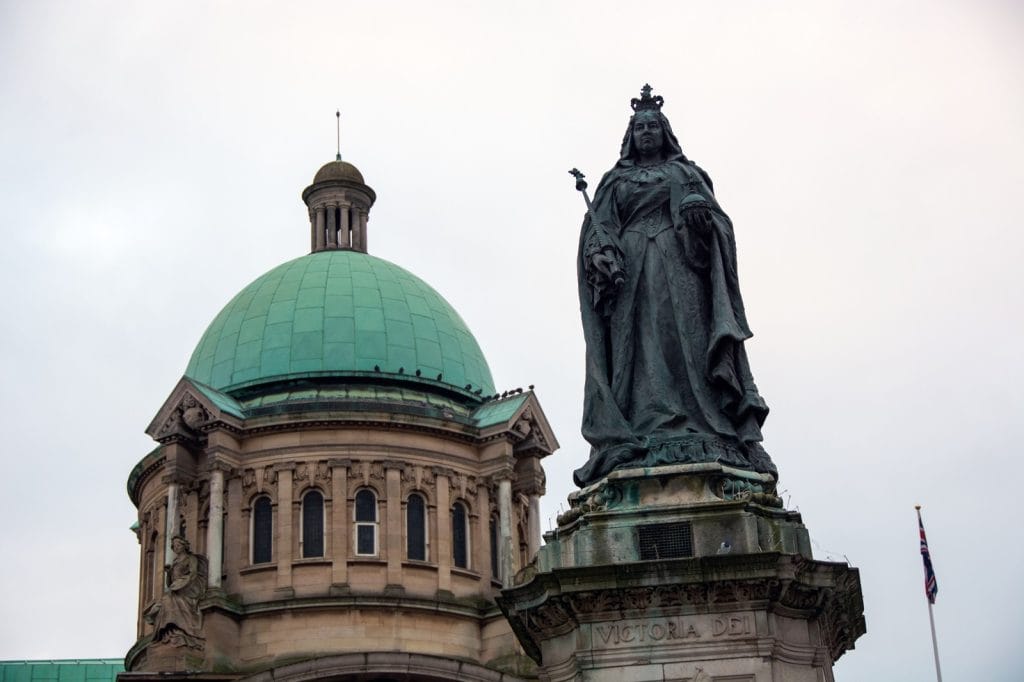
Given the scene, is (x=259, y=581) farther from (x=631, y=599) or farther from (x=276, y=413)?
(x=631, y=599)

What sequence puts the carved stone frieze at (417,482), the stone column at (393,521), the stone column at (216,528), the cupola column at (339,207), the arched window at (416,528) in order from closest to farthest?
the stone column at (216,528), the stone column at (393,521), the arched window at (416,528), the carved stone frieze at (417,482), the cupola column at (339,207)

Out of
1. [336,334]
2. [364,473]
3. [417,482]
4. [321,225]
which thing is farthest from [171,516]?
[321,225]

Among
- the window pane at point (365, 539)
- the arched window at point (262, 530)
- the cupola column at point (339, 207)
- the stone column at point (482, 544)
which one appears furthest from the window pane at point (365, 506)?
the cupola column at point (339, 207)

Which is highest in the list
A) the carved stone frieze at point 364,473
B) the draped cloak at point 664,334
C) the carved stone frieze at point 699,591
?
the carved stone frieze at point 364,473

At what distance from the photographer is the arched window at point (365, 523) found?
6788 centimetres

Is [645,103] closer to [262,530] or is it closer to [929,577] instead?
[929,577]

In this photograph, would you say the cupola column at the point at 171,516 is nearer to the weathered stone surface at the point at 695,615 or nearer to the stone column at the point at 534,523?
the stone column at the point at 534,523

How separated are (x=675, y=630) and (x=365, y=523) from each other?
53.3 meters

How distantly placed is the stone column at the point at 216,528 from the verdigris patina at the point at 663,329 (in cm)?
5073

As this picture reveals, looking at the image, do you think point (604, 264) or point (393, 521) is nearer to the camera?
point (604, 264)

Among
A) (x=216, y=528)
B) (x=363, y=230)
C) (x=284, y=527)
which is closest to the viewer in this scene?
(x=216, y=528)

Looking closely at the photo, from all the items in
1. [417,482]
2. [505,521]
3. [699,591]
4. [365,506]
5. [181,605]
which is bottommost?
[699,591]

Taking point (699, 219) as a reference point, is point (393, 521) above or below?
above

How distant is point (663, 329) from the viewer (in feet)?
57.5
